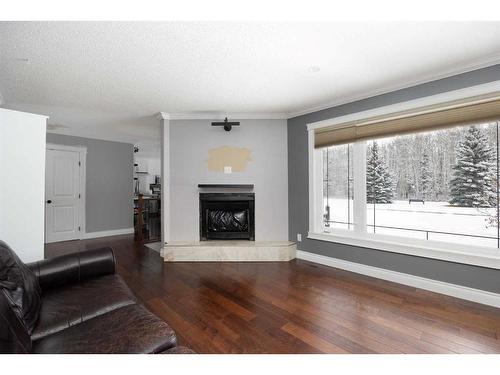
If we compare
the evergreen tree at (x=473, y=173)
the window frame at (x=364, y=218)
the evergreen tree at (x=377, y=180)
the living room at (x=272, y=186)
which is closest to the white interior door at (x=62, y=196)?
the living room at (x=272, y=186)

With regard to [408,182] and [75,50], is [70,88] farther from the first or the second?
[408,182]

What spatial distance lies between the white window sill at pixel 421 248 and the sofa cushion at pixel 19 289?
3.21 meters

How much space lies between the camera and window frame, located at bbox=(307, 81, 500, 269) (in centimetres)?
232

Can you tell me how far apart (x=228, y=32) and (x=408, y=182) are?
274 cm

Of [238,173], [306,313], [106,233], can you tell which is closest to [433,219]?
[306,313]

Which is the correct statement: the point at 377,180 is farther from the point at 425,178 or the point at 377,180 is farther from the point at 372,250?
the point at 372,250

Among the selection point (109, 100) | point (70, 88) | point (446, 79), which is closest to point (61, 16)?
point (70, 88)

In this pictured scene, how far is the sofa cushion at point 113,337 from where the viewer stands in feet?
3.49

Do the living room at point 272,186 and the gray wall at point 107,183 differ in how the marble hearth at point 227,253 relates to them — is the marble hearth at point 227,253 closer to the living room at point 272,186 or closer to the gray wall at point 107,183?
the living room at point 272,186

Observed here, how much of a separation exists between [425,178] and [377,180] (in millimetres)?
523

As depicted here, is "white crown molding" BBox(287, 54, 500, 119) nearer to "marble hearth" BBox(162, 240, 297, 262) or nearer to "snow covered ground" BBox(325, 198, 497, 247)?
"snow covered ground" BBox(325, 198, 497, 247)

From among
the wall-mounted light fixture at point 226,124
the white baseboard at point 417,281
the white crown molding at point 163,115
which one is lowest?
the white baseboard at point 417,281

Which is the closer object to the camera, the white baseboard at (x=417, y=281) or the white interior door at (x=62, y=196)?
the white baseboard at (x=417, y=281)

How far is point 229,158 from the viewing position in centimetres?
394
